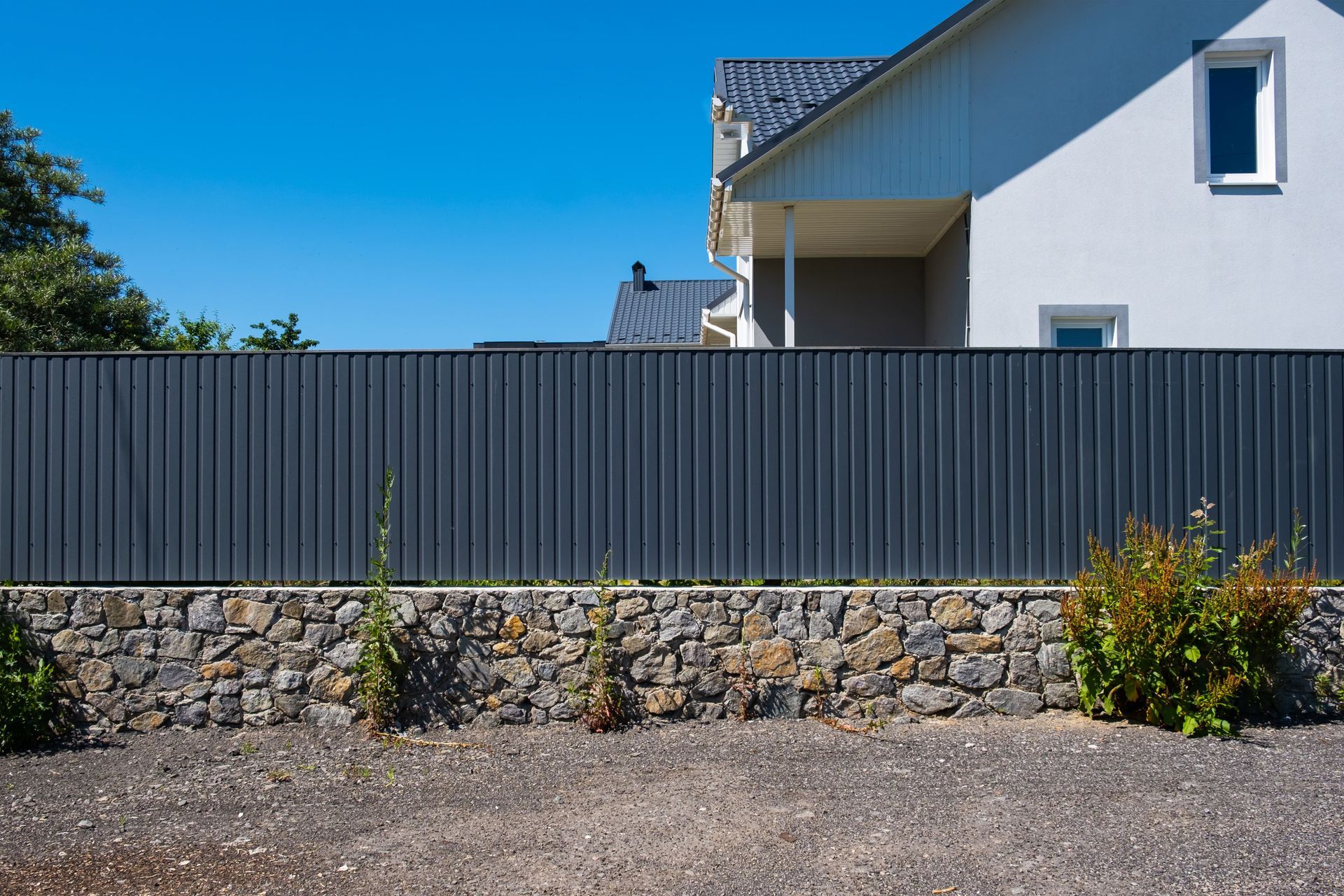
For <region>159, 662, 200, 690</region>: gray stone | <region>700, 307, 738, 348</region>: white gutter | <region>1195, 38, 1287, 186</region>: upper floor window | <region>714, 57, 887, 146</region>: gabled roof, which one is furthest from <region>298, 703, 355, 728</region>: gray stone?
<region>700, 307, 738, 348</region>: white gutter

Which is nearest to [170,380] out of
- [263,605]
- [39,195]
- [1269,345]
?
[263,605]

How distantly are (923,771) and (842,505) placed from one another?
180 cm

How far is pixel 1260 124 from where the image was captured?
8883mm

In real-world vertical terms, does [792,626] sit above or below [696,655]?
above

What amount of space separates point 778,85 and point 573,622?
7.62m

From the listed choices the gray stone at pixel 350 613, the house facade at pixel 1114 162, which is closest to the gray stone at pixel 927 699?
the gray stone at pixel 350 613

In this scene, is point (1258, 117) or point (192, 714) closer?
point (192, 714)

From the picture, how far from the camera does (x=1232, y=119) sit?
8945 mm

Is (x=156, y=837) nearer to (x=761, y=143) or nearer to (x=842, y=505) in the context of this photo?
(x=842, y=505)

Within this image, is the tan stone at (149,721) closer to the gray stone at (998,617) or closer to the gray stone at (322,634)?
the gray stone at (322,634)

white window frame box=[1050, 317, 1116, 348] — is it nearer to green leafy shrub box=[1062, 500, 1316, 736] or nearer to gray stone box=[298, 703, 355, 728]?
green leafy shrub box=[1062, 500, 1316, 736]

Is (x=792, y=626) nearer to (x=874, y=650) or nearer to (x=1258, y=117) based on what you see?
(x=874, y=650)

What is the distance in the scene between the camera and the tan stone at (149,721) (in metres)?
6.26

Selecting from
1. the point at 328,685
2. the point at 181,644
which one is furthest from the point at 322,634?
the point at 181,644
